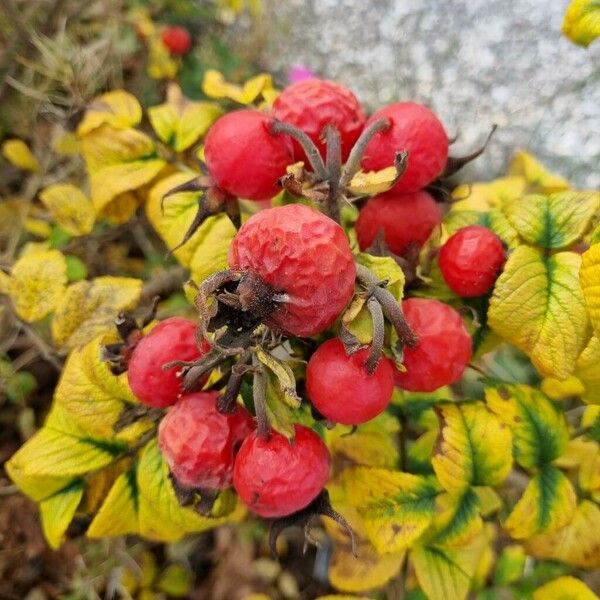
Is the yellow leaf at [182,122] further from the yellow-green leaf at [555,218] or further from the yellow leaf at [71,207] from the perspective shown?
the yellow-green leaf at [555,218]

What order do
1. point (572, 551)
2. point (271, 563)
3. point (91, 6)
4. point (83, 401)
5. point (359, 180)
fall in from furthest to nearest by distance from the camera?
point (91, 6) < point (271, 563) < point (572, 551) < point (83, 401) < point (359, 180)

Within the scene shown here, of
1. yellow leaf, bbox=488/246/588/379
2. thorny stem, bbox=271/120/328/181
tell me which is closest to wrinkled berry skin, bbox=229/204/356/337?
thorny stem, bbox=271/120/328/181

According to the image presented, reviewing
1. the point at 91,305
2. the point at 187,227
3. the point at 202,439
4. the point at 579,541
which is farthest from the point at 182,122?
the point at 579,541

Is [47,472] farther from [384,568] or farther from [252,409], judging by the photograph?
[384,568]

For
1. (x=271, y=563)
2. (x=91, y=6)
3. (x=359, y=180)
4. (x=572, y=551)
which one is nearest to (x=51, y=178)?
(x=91, y=6)

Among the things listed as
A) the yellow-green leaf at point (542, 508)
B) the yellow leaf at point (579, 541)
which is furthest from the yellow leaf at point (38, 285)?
the yellow leaf at point (579, 541)

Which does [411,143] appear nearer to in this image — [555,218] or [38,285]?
[555,218]
